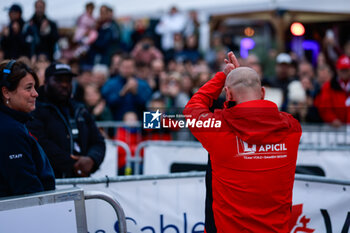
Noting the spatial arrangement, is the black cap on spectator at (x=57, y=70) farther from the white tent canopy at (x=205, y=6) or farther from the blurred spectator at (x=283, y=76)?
the white tent canopy at (x=205, y=6)

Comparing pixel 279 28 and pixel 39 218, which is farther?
pixel 279 28

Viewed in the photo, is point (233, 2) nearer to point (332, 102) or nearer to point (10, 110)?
point (332, 102)

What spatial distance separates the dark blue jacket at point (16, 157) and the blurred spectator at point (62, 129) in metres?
1.40

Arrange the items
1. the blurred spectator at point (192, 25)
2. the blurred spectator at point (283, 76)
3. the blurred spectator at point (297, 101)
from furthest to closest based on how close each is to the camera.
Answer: the blurred spectator at point (192, 25) → the blurred spectator at point (283, 76) → the blurred spectator at point (297, 101)

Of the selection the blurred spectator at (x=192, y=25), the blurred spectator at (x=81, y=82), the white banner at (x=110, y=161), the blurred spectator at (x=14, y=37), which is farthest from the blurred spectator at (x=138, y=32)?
the white banner at (x=110, y=161)

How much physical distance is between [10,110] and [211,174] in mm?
1381

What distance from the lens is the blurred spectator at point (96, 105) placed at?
7.92 meters

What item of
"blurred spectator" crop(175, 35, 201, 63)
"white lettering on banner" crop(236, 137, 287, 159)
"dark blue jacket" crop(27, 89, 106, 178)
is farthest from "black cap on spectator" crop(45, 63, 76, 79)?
"blurred spectator" crop(175, 35, 201, 63)

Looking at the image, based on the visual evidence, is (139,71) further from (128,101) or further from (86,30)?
(86,30)

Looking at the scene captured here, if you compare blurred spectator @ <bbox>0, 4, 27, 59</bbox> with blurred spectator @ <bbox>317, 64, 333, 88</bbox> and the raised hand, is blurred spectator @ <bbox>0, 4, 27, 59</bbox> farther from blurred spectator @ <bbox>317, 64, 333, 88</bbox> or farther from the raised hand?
blurred spectator @ <bbox>317, 64, 333, 88</bbox>

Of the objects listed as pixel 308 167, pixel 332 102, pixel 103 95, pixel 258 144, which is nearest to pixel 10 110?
pixel 258 144

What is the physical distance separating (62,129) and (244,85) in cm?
232

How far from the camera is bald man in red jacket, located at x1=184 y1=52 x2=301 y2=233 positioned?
273 centimetres

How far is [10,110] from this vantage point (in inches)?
112
